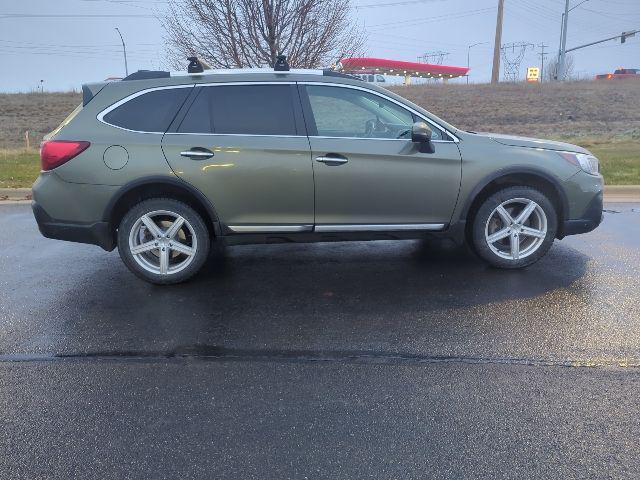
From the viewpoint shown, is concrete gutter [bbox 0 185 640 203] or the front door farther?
Result: concrete gutter [bbox 0 185 640 203]

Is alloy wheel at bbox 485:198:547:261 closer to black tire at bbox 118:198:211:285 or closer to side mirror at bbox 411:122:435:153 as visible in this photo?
side mirror at bbox 411:122:435:153

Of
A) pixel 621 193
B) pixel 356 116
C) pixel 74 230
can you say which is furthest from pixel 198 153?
pixel 621 193

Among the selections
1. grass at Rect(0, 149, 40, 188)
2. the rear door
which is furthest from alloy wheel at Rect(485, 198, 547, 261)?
grass at Rect(0, 149, 40, 188)

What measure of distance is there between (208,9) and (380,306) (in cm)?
963

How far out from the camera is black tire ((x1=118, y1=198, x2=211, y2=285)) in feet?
15.9

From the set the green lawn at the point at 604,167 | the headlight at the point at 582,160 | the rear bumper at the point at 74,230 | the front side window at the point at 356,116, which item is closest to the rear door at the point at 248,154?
the front side window at the point at 356,116

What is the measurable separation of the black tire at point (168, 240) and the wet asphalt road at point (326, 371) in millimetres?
143

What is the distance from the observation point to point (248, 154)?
4.76 meters

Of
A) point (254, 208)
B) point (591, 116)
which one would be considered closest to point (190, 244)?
point (254, 208)

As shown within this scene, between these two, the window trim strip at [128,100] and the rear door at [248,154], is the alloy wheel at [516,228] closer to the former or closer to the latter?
the rear door at [248,154]

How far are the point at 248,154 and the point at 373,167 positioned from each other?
1.08 m

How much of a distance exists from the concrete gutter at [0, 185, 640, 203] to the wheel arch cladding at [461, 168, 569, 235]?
13.3 feet

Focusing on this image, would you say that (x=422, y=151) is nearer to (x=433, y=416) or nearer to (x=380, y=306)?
(x=380, y=306)

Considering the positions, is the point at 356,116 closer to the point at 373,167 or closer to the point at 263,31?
the point at 373,167
